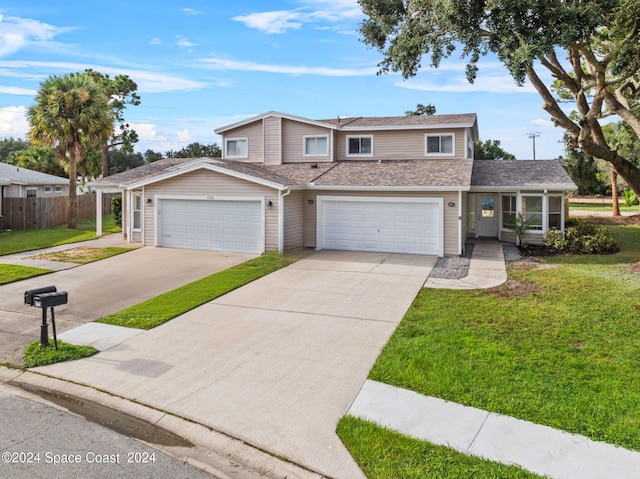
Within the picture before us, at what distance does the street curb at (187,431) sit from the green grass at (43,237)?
1302 centimetres

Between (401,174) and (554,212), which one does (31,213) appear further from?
(554,212)

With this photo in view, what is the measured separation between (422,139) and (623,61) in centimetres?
823

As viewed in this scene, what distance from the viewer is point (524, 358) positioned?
7.13m

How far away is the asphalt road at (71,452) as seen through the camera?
14.9 ft

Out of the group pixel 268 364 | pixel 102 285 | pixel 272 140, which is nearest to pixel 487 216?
pixel 272 140

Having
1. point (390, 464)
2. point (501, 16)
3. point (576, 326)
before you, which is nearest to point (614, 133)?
point (501, 16)

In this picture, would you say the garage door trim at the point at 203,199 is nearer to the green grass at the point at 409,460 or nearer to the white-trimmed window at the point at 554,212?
the white-trimmed window at the point at 554,212

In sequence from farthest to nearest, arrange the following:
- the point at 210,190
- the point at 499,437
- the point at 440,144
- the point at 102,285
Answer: the point at 440,144
the point at 210,190
the point at 102,285
the point at 499,437

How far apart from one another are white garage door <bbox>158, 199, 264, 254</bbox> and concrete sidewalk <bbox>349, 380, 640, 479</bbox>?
12.1 metres

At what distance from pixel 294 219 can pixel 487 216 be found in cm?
992

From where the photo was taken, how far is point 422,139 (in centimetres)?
2125

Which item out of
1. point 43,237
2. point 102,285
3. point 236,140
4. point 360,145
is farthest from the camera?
point 236,140

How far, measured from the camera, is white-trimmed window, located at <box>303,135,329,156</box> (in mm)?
22047

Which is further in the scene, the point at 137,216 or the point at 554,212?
the point at 137,216
